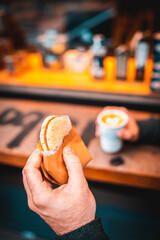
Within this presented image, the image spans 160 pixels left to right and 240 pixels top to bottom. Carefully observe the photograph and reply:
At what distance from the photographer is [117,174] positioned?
1.03 meters

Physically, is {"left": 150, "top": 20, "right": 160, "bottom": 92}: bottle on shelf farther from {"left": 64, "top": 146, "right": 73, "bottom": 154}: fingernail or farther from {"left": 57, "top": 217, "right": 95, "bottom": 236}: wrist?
{"left": 57, "top": 217, "right": 95, "bottom": 236}: wrist

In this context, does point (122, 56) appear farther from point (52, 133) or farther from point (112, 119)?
point (52, 133)

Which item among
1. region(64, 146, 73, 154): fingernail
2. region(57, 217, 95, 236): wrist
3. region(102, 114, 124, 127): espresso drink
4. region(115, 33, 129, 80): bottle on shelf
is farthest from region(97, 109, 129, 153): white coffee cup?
region(115, 33, 129, 80): bottle on shelf

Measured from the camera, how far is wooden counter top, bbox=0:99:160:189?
39.9 inches

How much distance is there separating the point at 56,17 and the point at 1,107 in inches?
303

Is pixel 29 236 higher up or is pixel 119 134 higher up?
pixel 119 134

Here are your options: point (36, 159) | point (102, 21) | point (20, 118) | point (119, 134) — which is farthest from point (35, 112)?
point (102, 21)

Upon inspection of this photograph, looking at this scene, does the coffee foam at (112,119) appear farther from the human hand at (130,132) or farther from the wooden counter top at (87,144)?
the wooden counter top at (87,144)

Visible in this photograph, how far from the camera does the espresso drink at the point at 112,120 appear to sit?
3.18 ft

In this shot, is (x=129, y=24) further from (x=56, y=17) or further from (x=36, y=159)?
(x=56, y=17)

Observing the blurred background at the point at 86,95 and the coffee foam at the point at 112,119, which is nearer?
the coffee foam at the point at 112,119

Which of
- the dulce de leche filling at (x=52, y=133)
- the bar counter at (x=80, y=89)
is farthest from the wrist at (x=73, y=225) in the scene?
the bar counter at (x=80, y=89)

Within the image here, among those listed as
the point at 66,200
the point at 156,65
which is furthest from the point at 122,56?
the point at 66,200

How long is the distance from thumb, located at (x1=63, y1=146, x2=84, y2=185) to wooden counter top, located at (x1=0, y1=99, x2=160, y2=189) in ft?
1.43
